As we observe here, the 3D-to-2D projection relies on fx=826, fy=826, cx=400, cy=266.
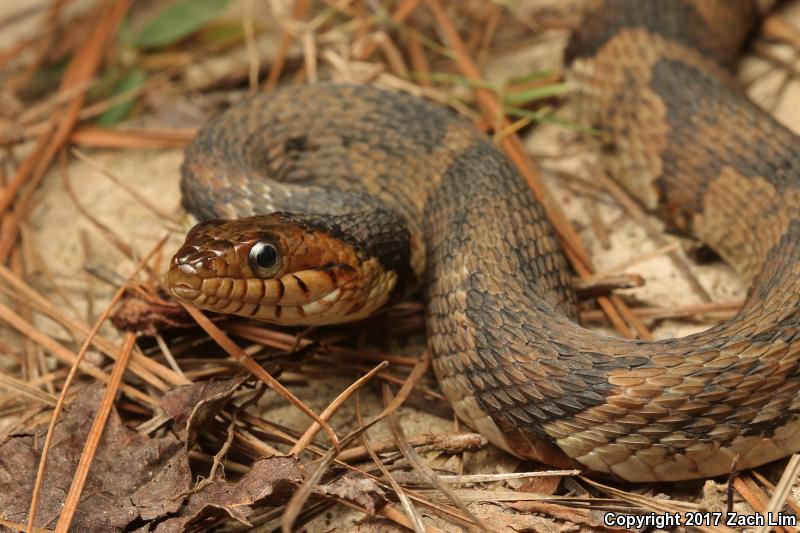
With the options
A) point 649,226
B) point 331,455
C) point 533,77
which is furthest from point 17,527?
point 533,77

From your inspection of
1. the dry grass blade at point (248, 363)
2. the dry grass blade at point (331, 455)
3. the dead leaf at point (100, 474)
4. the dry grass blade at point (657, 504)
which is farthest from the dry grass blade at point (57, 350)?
the dry grass blade at point (657, 504)

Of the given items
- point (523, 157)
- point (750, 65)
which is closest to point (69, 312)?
point (523, 157)

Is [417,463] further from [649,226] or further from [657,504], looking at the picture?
[649,226]

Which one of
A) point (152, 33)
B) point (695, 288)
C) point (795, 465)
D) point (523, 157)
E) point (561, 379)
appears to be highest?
point (152, 33)

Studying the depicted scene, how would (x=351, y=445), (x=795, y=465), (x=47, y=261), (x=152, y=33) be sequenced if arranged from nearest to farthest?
(x=795, y=465), (x=351, y=445), (x=47, y=261), (x=152, y=33)

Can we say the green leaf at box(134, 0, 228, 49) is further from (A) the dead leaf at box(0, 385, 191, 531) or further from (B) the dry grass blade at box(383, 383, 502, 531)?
(B) the dry grass blade at box(383, 383, 502, 531)

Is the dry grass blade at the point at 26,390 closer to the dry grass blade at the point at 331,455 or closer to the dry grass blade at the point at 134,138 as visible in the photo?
the dry grass blade at the point at 331,455

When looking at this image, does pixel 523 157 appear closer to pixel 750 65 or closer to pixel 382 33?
pixel 382 33

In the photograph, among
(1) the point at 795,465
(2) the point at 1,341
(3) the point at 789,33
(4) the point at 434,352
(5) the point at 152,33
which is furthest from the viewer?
(5) the point at 152,33
